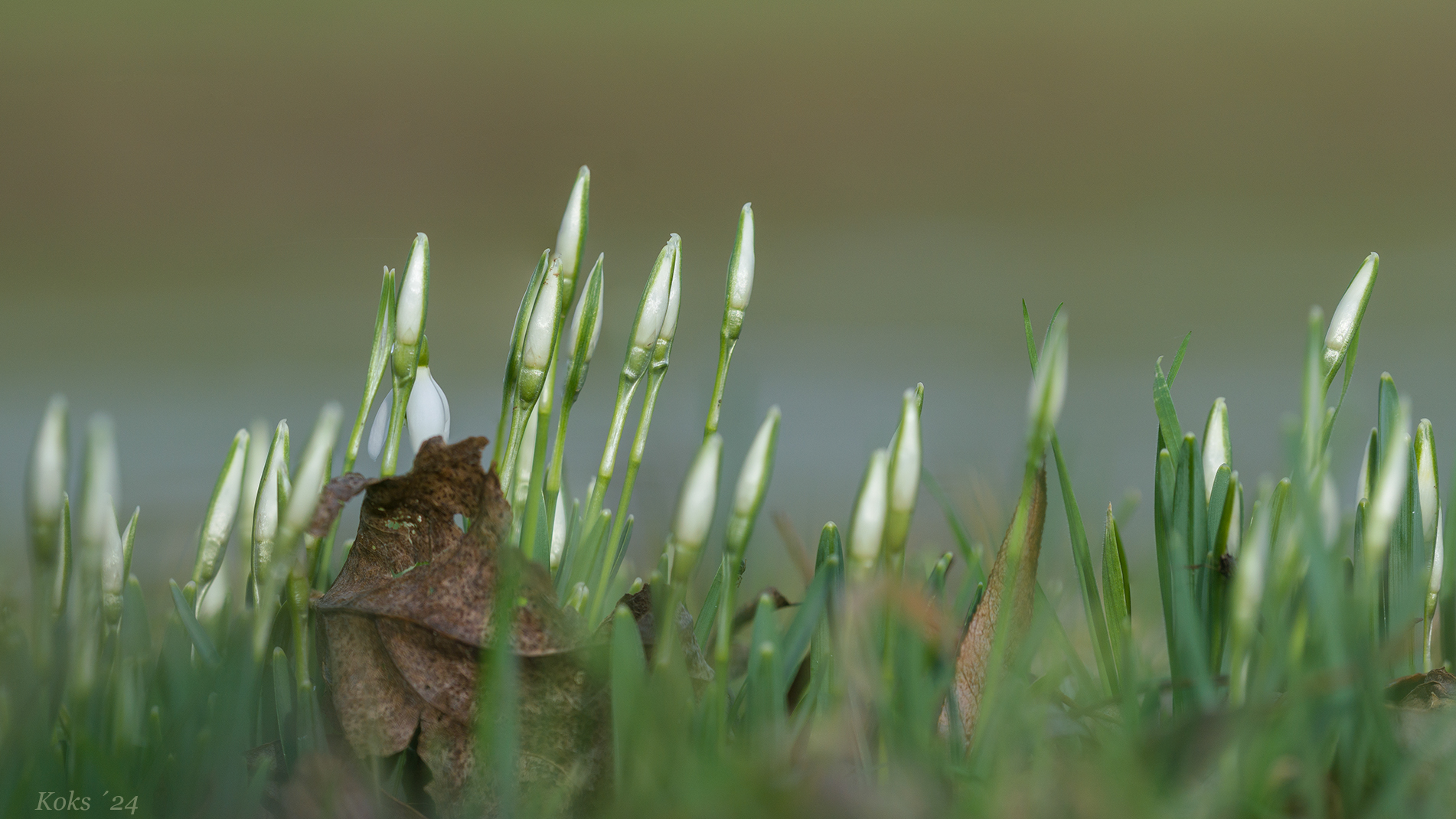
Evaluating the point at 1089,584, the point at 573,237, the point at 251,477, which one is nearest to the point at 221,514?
the point at 251,477

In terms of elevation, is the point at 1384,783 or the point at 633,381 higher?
the point at 633,381

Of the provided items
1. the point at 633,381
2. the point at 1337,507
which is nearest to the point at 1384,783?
the point at 1337,507

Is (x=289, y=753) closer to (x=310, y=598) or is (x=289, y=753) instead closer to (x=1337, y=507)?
(x=310, y=598)

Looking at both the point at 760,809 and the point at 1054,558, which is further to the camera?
the point at 1054,558

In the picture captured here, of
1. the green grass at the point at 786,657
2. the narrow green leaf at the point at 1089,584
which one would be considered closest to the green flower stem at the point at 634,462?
the green grass at the point at 786,657

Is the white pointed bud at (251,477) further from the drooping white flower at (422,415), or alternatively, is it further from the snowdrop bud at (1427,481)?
the snowdrop bud at (1427,481)

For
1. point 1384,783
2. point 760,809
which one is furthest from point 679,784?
point 1384,783
